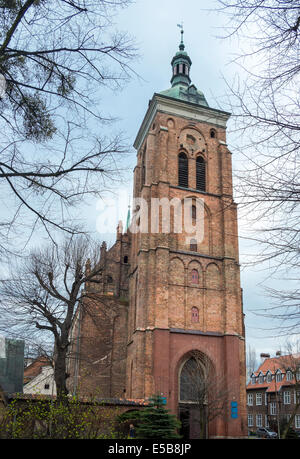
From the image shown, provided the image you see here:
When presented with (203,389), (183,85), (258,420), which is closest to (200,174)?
(183,85)

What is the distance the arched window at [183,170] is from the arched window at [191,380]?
1179 centimetres

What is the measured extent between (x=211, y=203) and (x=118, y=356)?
12238 millimetres

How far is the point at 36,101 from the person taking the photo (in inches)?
267

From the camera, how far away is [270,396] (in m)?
51.0

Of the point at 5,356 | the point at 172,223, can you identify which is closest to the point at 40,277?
the point at 5,356

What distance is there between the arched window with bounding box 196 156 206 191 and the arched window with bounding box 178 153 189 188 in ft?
2.81

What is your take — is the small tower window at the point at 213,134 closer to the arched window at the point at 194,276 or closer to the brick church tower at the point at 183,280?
the brick church tower at the point at 183,280

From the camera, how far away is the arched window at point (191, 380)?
78.1ft

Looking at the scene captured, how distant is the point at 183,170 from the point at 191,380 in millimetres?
14165

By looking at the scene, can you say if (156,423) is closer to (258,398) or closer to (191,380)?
(191,380)

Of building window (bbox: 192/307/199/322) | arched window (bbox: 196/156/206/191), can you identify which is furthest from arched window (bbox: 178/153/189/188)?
building window (bbox: 192/307/199/322)

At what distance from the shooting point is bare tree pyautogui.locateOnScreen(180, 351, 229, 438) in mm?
22938

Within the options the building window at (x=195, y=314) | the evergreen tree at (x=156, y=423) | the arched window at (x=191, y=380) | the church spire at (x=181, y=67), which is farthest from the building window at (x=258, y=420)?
the evergreen tree at (x=156, y=423)
